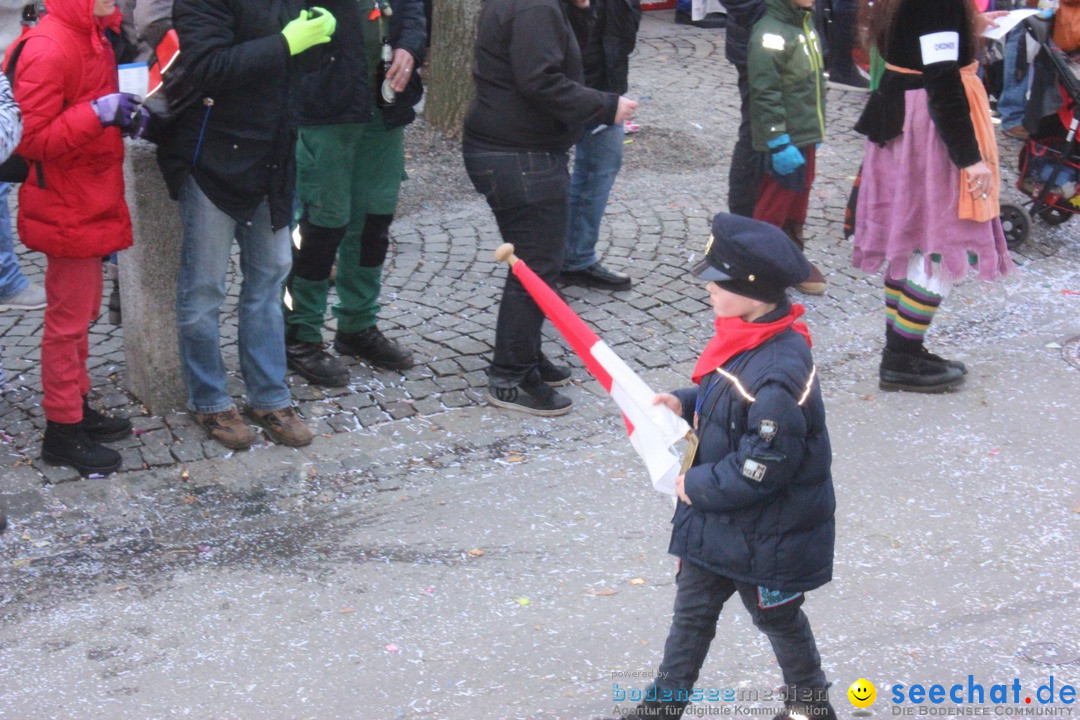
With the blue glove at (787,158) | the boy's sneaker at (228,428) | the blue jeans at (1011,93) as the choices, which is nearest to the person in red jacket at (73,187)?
the boy's sneaker at (228,428)

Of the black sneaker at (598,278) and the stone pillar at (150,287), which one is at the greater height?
the stone pillar at (150,287)

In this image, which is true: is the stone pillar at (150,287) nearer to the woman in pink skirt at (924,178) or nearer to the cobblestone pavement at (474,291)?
the cobblestone pavement at (474,291)

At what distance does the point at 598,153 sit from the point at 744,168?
74cm

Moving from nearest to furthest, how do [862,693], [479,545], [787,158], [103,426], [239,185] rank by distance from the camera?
[862,693]
[479,545]
[239,185]
[103,426]
[787,158]

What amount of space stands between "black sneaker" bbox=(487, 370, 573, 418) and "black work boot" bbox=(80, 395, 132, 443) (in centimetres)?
144

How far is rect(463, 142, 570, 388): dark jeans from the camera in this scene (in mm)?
4805

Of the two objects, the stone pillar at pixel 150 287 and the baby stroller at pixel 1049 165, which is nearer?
the stone pillar at pixel 150 287

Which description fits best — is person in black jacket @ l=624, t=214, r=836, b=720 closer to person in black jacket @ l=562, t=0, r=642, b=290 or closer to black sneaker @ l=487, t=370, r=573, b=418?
black sneaker @ l=487, t=370, r=573, b=418

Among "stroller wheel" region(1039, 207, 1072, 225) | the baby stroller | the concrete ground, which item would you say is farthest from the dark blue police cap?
"stroller wheel" region(1039, 207, 1072, 225)

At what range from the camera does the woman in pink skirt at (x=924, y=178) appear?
4.81m

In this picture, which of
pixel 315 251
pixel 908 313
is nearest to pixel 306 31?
pixel 315 251

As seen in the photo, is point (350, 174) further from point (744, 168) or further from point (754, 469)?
point (754, 469)

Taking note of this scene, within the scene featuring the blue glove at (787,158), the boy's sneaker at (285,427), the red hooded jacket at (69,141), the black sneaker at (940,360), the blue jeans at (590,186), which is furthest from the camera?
the blue jeans at (590,186)

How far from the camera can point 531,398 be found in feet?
16.7
